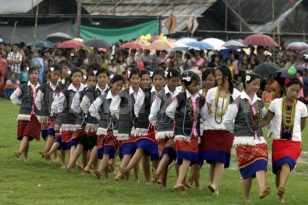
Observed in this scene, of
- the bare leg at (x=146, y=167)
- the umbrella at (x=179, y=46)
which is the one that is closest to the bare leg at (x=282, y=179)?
the bare leg at (x=146, y=167)

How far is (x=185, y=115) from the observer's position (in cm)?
1294

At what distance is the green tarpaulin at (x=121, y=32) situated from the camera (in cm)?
4041

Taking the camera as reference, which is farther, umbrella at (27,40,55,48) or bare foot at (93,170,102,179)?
umbrella at (27,40,55,48)

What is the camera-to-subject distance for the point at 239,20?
4491cm

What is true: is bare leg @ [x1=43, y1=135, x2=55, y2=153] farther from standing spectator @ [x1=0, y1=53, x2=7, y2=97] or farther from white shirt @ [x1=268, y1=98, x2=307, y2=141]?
standing spectator @ [x1=0, y1=53, x2=7, y2=97]

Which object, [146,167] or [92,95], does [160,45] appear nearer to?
[92,95]

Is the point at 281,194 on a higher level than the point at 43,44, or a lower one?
lower

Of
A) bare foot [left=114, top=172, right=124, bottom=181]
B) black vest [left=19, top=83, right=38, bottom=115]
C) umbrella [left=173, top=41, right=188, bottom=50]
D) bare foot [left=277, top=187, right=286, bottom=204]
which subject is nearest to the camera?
bare foot [left=277, top=187, right=286, bottom=204]

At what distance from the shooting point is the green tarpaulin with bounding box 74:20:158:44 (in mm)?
40406

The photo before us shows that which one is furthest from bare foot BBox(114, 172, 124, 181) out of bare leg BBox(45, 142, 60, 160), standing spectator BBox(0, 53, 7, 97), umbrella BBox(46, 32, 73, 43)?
umbrella BBox(46, 32, 73, 43)

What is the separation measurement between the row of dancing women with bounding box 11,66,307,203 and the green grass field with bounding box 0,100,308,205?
23 centimetres

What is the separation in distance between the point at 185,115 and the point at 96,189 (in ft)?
5.34

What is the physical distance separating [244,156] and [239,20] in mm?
33099

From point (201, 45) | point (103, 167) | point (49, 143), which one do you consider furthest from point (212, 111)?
point (201, 45)
